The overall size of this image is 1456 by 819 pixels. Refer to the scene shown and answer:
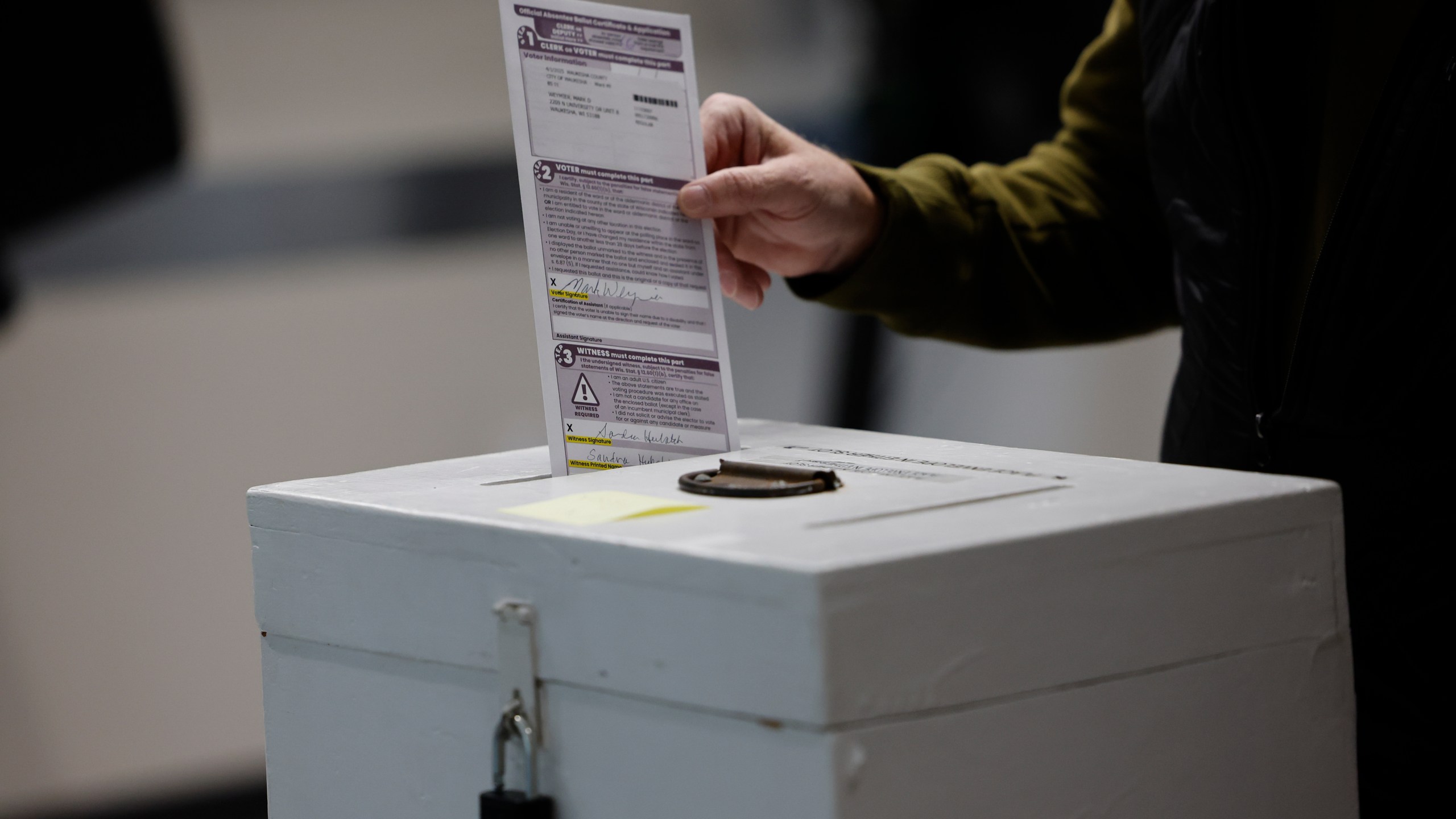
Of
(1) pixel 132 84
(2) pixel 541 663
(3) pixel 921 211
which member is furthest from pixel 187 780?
(2) pixel 541 663

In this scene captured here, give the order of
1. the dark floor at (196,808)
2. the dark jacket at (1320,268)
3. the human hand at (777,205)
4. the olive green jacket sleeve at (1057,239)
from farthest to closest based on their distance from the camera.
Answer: the dark floor at (196,808), the olive green jacket sleeve at (1057,239), the human hand at (777,205), the dark jacket at (1320,268)

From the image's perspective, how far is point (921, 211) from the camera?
1.06 m

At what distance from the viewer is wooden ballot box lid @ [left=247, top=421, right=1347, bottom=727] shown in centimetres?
54

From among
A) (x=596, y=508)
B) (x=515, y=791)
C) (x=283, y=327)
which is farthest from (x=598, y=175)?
(x=283, y=327)

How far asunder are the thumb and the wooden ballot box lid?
21cm

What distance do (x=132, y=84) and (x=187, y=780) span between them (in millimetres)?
1183

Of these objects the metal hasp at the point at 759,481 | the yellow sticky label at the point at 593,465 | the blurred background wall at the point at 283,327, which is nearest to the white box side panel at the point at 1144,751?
the metal hasp at the point at 759,481

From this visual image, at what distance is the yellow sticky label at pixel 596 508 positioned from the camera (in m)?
0.63

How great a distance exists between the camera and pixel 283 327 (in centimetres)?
255

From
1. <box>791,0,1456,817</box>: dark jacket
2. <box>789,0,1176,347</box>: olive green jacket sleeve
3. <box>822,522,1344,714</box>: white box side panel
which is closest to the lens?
<box>822,522,1344,714</box>: white box side panel

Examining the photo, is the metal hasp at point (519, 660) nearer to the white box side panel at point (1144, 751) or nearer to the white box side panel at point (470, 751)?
the white box side panel at point (470, 751)

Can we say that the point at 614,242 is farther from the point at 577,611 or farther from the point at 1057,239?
the point at 1057,239

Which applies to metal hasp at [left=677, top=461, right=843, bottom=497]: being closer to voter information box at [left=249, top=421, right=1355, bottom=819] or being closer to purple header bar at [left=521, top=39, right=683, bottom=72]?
voter information box at [left=249, top=421, right=1355, bottom=819]

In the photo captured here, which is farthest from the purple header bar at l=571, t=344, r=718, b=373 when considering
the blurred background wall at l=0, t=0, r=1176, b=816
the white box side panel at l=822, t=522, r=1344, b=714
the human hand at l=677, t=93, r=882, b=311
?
the blurred background wall at l=0, t=0, r=1176, b=816
